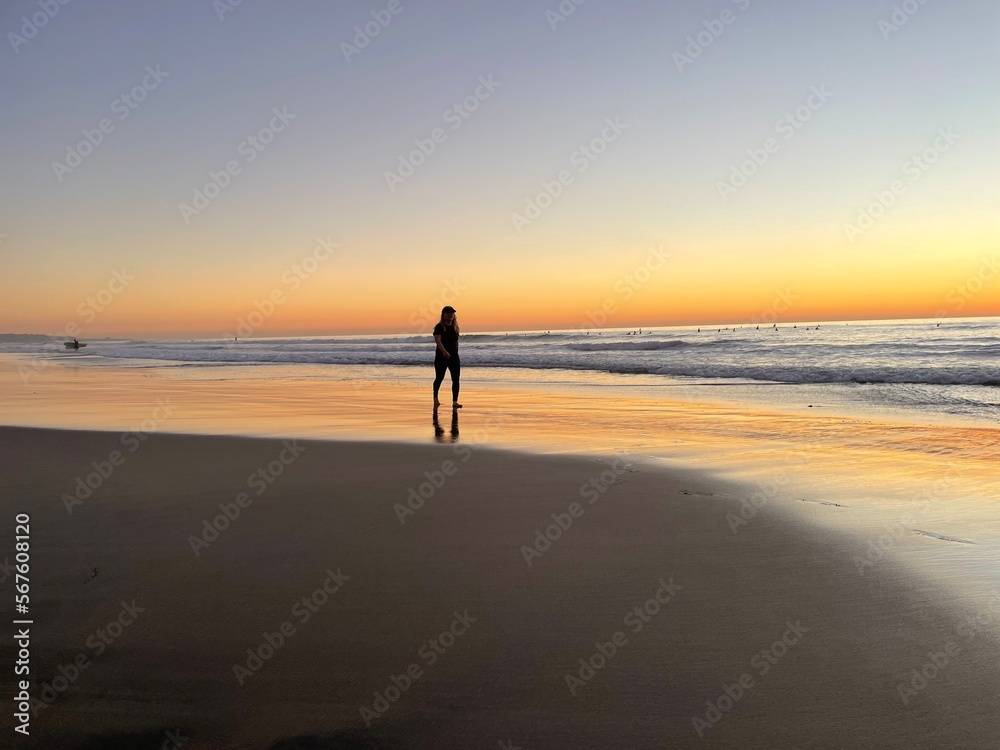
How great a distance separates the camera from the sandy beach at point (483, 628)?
2.54 m

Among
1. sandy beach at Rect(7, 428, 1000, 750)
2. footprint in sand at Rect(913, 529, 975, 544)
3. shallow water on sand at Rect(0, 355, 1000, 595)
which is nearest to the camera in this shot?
sandy beach at Rect(7, 428, 1000, 750)

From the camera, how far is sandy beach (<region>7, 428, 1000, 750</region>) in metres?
2.54

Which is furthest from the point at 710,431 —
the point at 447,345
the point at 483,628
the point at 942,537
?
the point at 483,628

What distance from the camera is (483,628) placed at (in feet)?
10.8

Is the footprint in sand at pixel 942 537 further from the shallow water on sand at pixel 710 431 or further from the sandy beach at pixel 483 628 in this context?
the sandy beach at pixel 483 628

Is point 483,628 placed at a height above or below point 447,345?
below

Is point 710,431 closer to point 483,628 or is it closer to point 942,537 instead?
point 942,537

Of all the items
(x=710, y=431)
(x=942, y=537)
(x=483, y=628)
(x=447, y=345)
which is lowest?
(x=483, y=628)

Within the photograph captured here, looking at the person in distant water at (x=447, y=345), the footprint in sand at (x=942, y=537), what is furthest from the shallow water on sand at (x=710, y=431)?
the person in distant water at (x=447, y=345)

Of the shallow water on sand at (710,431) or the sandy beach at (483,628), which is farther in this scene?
the shallow water on sand at (710,431)

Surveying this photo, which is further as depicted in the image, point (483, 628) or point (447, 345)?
point (447, 345)

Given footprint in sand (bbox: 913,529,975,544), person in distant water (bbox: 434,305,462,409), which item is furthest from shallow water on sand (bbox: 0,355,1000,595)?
person in distant water (bbox: 434,305,462,409)

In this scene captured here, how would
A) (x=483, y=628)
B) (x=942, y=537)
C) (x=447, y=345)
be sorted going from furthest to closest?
(x=447, y=345) < (x=942, y=537) < (x=483, y=628)

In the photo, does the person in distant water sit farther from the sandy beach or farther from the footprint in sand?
the footprint in sand
